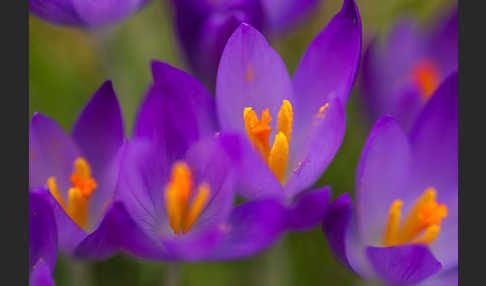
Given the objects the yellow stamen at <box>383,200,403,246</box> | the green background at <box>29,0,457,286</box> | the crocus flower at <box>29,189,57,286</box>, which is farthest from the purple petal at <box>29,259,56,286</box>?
the yellow stamen at <box>383,200,403,246</box>

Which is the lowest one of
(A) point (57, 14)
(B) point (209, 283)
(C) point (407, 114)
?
(B) point (209, 283)

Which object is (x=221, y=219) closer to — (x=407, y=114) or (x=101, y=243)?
(x=101, y=243)

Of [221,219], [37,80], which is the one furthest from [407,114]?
[37,80]

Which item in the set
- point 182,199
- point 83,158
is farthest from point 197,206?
point 83,158

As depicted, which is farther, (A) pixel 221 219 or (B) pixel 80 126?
(B) pixel 80 126

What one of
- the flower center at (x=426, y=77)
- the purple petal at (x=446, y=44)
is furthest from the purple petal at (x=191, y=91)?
the purple petal at (x=446, y=44)

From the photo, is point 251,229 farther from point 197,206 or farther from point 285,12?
point 285,12
